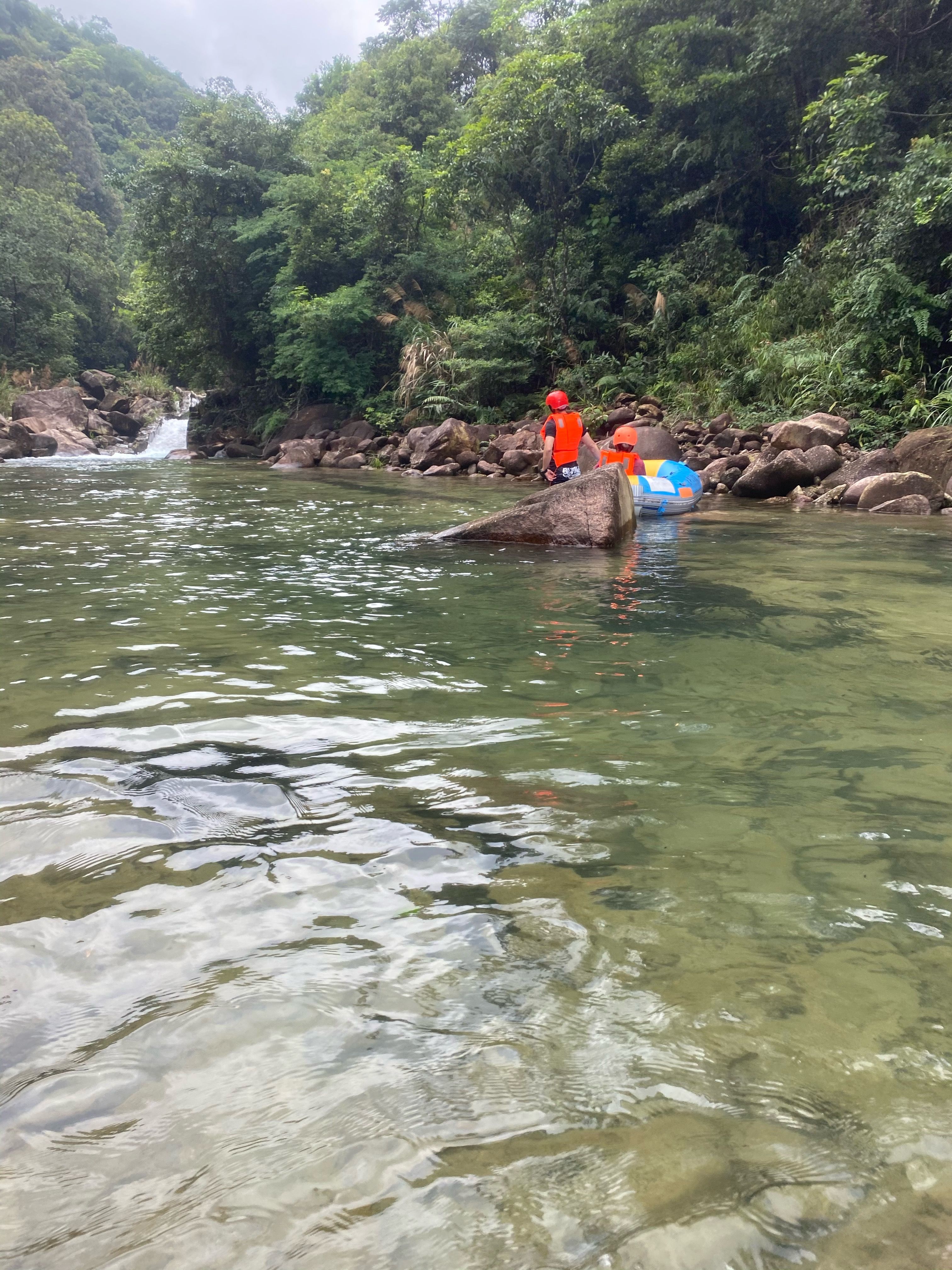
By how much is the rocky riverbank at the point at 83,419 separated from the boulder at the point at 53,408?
27mm

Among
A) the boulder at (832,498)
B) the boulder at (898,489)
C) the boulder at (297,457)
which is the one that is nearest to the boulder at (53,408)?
the boulder at (297,457)

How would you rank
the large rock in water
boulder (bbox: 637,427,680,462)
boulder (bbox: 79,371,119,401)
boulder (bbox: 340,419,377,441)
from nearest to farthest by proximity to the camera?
the large rock in water
boulder (bbox: 637,427,680,462)
boulder (bbox: 340,419,377,441)
boulder (bbox: 79,371,119,401)

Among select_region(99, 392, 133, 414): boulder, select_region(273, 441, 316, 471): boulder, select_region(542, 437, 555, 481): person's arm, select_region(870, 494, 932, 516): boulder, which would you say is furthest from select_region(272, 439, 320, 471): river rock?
select_region(870, 494, 932, 516): boulder

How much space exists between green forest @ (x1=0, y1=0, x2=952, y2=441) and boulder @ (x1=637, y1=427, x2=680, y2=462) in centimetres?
205

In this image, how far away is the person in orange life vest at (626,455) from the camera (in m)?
11.2

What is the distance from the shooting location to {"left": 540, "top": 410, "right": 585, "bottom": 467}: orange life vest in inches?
464

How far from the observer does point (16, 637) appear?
5.03 metres

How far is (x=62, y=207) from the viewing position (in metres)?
45.7

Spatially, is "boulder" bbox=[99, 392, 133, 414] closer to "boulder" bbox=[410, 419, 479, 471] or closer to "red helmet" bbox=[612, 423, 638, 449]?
"boulder" bbox=[410, 419, 479, 471]

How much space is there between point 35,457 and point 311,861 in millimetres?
29600

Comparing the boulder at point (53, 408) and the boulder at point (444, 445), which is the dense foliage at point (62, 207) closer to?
the boulder at point (53, 408)

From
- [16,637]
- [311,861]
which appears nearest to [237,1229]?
[311,861]

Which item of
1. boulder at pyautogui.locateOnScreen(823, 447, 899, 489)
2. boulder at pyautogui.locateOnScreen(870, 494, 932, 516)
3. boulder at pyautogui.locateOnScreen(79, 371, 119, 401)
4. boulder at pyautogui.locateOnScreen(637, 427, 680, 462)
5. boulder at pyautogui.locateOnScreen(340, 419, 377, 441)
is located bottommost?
boulder at pyautogui.locateOnScreen(870, 494, 932, 516)

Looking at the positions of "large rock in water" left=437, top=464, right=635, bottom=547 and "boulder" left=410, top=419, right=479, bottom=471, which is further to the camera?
"boulder" left=410, top=419, right=479, bottom=471
